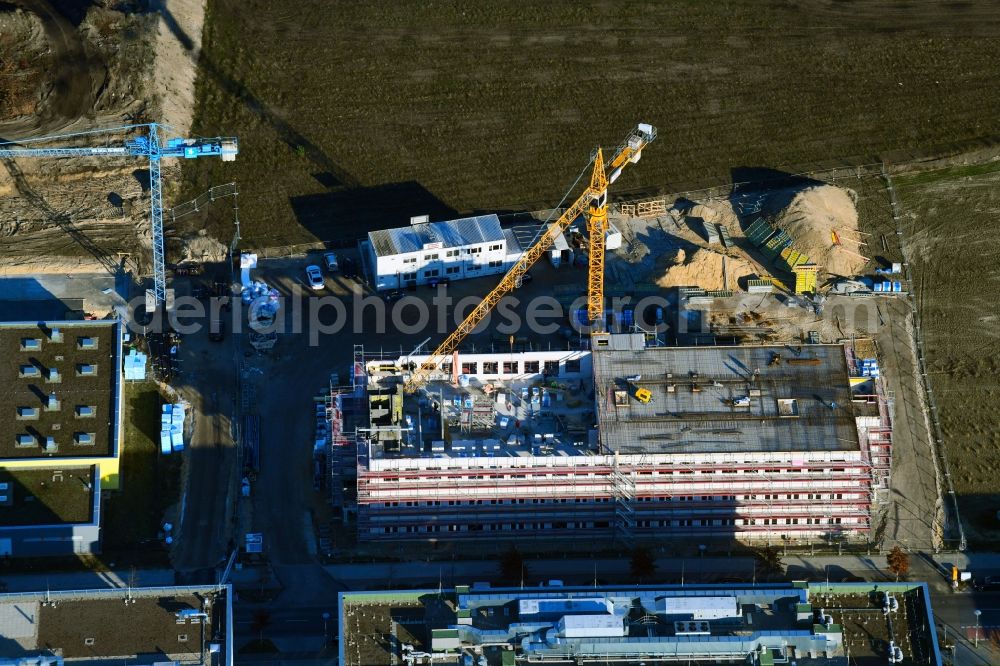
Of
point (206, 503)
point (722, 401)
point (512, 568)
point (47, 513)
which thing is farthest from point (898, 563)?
point (47, 513)

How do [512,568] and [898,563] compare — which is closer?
[512,568]

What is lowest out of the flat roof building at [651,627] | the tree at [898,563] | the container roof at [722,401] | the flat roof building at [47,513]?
the flat roof building at [651,627]

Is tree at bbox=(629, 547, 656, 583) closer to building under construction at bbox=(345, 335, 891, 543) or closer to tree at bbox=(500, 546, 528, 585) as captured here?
building under construction at bbox=(345, 335, 891, 543)

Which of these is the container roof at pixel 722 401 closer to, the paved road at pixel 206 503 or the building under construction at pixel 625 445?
the building under construction at pixel 625 445

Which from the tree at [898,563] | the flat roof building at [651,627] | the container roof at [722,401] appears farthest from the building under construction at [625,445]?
the flat roof building at [651,627]

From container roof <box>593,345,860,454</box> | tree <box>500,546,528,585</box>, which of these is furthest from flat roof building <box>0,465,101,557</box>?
container roof <box>593,345,860,454</box>

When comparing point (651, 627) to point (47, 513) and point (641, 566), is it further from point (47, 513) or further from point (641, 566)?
point (47, 513)

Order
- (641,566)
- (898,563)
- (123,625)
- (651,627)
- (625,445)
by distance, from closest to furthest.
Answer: (651,627), (123,625), (625,445), (641,566), (898,563)
